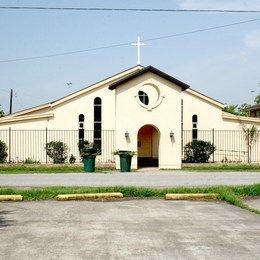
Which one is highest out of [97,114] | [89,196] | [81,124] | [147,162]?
[97,114]

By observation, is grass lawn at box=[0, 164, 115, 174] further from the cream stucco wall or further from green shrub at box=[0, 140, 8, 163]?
green shrub at box=[0, 140, 8, 163]

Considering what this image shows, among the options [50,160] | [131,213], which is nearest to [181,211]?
[131,213]

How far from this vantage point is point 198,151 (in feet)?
108

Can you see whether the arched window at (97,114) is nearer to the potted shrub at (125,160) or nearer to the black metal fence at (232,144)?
the black metal fence at (232,144)

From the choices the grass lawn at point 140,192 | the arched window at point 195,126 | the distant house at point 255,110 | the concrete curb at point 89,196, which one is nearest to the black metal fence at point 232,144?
the arched window at point 195,126

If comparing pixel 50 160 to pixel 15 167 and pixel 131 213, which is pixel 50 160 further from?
pixel 131 213

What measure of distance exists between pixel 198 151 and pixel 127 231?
2334cm

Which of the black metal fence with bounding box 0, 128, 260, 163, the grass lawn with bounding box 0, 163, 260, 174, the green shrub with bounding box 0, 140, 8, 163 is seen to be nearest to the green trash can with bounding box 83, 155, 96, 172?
the grass lawn with bounding box 0, 163, 260, 174

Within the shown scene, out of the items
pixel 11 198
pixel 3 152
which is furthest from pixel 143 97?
pixel 11 198

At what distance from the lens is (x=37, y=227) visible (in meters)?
10.3

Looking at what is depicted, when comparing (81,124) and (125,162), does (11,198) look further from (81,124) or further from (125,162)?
(81,124)

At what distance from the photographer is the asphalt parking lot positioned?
8.07 metres

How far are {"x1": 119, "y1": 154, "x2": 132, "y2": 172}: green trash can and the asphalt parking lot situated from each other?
13.4 m

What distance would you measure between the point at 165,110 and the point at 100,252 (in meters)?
22.3
